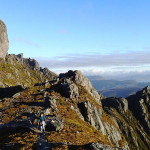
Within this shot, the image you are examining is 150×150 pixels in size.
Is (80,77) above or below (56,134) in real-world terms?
above

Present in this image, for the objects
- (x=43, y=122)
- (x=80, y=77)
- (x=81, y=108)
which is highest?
(x=80, y=77)

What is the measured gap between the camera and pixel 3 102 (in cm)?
6153

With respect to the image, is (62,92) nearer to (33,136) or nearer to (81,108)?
(81,108)

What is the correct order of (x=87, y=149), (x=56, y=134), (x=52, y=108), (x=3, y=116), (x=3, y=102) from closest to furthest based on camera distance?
(x=87, y=149)
(x=56, y=134)
(x=3, y=116)
(x=52, y=108)
(x=3, y=102)

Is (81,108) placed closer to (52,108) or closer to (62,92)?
(62,92)

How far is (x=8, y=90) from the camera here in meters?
90.1

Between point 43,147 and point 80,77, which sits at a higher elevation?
point 80,77

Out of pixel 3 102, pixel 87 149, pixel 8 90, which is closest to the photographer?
pixel 87 149

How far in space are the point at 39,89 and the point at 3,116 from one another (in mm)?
31532

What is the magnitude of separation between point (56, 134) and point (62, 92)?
4217 centimetres

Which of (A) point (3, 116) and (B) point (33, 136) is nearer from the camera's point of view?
(B) point (33, 136)

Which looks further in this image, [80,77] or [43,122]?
[80,77]

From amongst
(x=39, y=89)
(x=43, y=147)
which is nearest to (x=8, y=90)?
(x=39, y=89)

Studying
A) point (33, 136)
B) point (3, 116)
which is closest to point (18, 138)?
point (33, 136)
